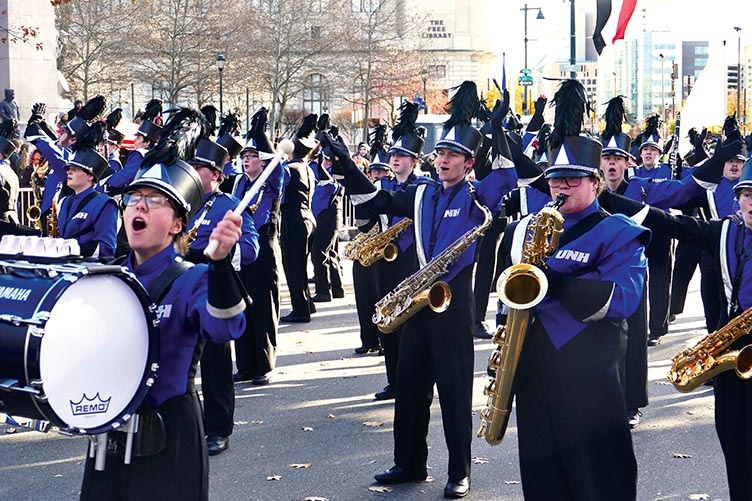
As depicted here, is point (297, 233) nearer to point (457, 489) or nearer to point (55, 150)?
point (55, 150)

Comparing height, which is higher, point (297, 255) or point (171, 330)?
point (171, 330)

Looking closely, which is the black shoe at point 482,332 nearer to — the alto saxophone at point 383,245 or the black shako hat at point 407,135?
the alto saxophone at point 383,245

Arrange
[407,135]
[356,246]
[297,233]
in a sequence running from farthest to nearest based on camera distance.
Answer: [297,233] → [356,246] → [407,135]

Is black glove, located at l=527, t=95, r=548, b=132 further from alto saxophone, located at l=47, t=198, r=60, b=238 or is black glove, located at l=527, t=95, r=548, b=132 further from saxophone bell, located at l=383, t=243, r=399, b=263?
alto saxophone, located at l=47, t=198, r=60, b=238

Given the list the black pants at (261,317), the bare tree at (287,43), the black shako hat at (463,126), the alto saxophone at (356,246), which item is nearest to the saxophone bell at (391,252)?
the alto saxophone at (356,246)

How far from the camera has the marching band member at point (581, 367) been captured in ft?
16.7

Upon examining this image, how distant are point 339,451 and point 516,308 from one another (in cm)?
348

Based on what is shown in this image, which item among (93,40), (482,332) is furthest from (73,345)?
(93,40)

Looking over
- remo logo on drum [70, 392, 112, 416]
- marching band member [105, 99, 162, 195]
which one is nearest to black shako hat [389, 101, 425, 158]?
marching band member [105, 99, 162, 195]

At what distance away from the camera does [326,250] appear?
52.5 ft

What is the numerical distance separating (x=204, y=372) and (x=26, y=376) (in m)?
4.39

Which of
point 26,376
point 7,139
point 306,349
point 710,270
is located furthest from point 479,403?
point 7,139

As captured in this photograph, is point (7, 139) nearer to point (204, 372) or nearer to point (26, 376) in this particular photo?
point (204, 372)

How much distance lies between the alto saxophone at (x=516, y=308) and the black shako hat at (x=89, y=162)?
4742 millimetres
